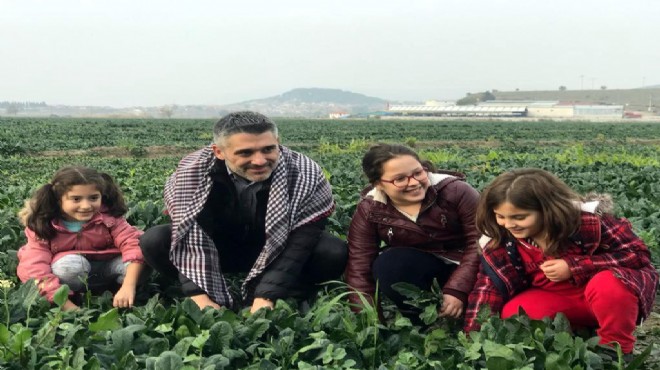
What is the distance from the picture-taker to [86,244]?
390 centimetres

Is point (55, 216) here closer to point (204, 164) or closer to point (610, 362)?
point (204, 164)

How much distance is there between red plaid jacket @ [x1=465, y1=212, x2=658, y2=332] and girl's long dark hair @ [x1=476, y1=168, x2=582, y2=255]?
0.08m

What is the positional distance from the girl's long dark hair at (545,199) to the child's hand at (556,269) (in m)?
0.06

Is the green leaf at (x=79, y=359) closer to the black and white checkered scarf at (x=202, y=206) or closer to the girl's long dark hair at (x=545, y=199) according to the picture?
the black and white checkered scarf at (x=202, y=206)

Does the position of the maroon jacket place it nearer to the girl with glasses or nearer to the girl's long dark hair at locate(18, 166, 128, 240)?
the girl with glasses

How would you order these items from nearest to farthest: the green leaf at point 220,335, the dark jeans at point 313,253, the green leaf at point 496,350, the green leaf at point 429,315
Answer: the green leaf at point 496,350, the green leaf at point 220,335, the green leaf at point 429,315, the dark jeans at point 313,253

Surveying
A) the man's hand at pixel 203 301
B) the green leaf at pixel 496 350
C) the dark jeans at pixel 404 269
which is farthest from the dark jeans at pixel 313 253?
the green leaf at pixel 496 350

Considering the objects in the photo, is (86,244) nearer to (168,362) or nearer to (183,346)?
(183,346)

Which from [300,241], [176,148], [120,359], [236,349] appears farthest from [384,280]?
[176,148]

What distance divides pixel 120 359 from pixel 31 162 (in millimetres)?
14839

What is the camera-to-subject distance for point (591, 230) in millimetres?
3029

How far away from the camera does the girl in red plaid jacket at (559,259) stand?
2.88m

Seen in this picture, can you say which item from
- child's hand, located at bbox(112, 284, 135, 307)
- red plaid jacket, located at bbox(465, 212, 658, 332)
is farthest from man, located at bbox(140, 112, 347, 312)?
red plaid jacket, located at bbox(465, 212, 658, 332)

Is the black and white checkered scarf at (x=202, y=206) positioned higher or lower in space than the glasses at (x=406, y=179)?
lower
